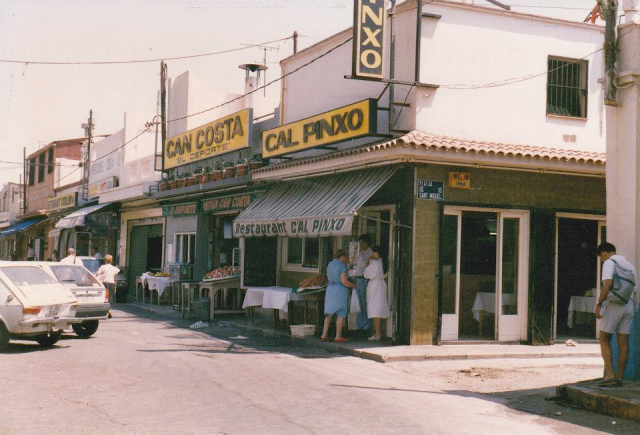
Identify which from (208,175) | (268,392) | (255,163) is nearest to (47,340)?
(268,392)

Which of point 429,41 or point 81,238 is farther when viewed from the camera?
point 81,238

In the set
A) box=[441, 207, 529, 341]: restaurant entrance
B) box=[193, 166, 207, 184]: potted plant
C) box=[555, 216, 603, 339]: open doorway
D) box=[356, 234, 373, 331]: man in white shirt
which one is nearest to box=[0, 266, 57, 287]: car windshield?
box=[356, 234, 373, 331]: man in white shirt

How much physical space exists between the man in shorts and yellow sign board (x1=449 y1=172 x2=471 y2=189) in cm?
469

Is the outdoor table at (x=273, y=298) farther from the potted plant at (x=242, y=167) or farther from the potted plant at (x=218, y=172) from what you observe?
the potted plant at (x=218, y=172)

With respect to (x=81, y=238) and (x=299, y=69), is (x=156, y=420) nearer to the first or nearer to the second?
(x=299, y=69)

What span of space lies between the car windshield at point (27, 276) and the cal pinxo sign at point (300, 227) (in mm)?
4789

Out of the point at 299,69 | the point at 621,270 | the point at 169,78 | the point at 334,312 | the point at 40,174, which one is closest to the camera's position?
the point at 621,270

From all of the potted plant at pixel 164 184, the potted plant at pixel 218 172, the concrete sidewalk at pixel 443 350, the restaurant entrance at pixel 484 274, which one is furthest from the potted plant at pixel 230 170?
the restaurant entrance at pixel 484 274

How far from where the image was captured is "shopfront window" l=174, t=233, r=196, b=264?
23812 mm

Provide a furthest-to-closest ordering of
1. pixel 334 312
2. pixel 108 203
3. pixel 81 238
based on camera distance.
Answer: pixel 81 238 < pixel 108 203 < pixel 334 312

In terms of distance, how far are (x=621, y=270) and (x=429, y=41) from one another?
6901 millimetres

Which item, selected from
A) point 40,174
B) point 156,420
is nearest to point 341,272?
point 156,420

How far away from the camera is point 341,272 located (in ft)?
45.1

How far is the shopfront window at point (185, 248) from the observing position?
2381 cm
